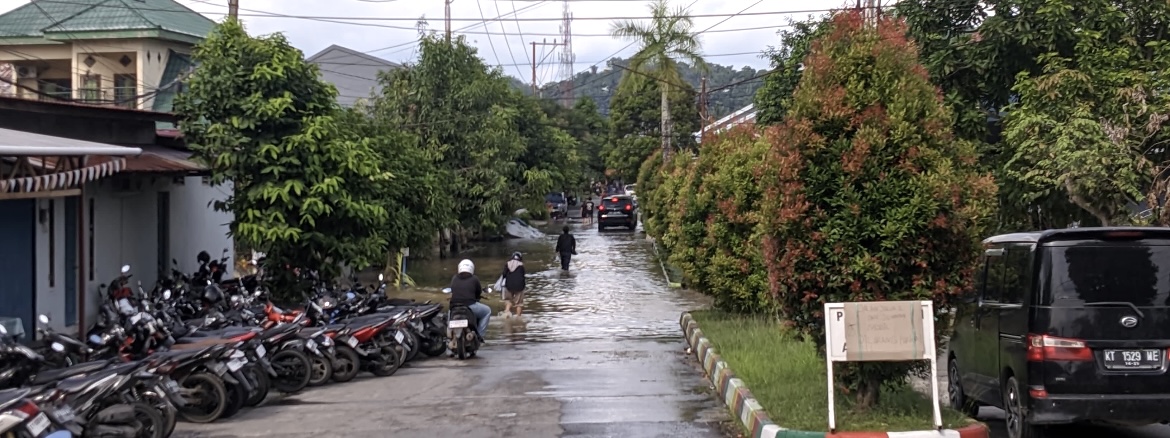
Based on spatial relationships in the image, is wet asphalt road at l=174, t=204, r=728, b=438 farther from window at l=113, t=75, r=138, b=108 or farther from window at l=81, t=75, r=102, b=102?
window at l=81, t=75, r=102, b=102

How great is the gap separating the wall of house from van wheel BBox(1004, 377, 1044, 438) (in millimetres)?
10737

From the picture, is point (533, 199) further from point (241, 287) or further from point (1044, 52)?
point (1044, 52)

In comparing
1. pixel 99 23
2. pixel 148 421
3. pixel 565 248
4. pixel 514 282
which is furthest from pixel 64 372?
pixel 99 23

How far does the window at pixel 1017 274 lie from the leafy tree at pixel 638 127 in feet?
168

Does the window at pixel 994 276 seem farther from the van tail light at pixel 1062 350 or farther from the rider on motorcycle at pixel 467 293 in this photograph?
the rider on motorcycle at pixel 467 293

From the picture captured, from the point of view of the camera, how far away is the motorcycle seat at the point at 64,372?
347 inches

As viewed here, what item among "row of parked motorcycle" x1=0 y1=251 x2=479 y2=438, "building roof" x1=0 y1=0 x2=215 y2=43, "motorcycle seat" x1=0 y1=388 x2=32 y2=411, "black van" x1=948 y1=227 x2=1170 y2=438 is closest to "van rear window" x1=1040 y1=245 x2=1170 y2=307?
"black van" x1=948 y1=227 x2=1170 y2=438

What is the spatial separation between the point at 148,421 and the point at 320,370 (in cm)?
408

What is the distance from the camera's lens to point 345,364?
1348 centimetres

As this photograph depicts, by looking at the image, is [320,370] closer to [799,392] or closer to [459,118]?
[799,392]

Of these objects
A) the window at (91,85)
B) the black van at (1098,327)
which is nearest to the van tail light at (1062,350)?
the black van at (1098,327)

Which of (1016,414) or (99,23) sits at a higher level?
(99,23)

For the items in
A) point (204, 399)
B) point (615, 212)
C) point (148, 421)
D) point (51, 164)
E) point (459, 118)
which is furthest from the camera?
point (615, 212)

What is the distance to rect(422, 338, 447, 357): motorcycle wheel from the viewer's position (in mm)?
16281
